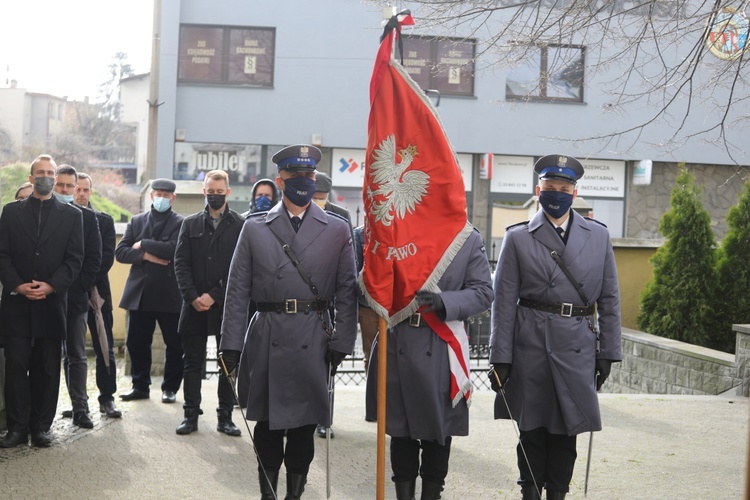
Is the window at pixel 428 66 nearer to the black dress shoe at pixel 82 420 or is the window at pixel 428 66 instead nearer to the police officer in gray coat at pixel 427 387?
the black dress shoe at pixel 82 420

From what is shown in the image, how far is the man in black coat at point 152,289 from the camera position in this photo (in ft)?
32.0

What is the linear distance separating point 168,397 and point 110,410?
0.84 meters

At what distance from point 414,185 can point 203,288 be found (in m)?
3.29

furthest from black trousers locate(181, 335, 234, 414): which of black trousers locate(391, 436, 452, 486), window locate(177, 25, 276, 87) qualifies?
window locate(177, 25, 276, 87)

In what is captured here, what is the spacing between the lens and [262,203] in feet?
29.2

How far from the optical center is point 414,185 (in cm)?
602

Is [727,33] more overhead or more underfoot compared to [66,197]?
more overhead

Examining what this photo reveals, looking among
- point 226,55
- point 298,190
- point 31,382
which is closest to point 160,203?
point 31,382

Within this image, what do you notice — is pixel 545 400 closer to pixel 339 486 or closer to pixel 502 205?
pixel 339 486

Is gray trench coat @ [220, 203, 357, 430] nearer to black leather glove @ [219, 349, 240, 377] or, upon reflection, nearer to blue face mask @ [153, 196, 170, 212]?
black leather glove @ [219, 349, 240, 377]

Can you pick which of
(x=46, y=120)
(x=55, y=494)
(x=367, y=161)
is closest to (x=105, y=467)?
(x=55, y=494)

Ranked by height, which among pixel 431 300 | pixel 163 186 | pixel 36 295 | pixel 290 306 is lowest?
pixel 36 295

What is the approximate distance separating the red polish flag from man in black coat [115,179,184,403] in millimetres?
4194

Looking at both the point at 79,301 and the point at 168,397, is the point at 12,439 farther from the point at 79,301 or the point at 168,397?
the point at 168,397
